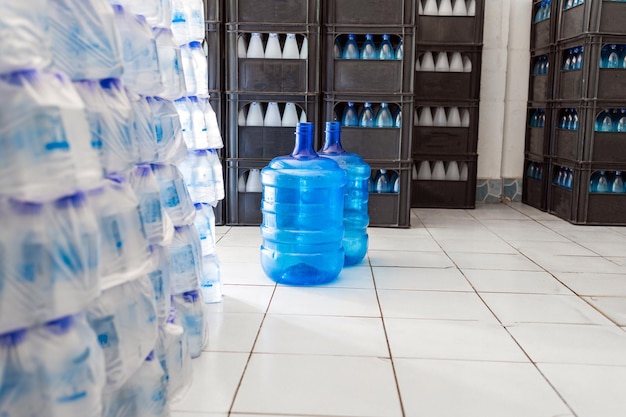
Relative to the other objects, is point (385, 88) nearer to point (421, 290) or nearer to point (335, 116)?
point (335, 116)

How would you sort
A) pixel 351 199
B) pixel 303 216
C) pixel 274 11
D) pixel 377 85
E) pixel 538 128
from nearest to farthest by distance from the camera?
pixel 303 216 < pixel 351 199 < pixel 274 11 < pixel 377 85 < pixel 538 128

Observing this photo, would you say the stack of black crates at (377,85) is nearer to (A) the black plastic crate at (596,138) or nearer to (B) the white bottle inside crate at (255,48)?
(B) the white bottle inside crate at (255,48)

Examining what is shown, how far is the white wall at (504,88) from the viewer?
21.1 ft

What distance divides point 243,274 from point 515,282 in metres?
1.52

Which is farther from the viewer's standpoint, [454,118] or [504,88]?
[504,88]

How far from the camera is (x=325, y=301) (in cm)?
313

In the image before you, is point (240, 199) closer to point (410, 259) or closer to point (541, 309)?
point (410, 259)

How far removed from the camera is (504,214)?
587cm

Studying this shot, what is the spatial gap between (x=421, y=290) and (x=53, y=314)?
2.49m

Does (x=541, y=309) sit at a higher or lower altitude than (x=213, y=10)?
lower

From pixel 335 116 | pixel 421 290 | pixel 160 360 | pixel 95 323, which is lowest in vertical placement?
pixel 421 290

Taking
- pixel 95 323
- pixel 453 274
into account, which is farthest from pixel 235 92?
pixel 95 323

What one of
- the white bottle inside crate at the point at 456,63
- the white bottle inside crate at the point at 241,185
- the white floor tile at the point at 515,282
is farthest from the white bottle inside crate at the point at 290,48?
the white floor tile at the point at 515,282

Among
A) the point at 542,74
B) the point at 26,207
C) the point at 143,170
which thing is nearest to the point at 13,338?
the point at 26,207
